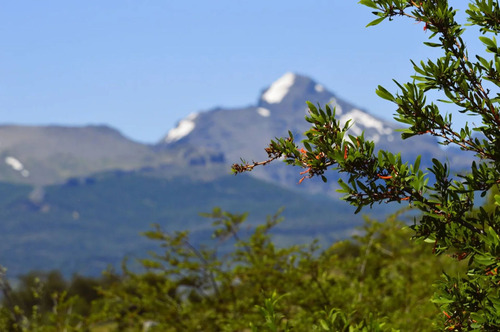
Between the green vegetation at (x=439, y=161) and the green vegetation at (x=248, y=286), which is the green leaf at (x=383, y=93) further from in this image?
the green vegetation at (x=248, y=286)

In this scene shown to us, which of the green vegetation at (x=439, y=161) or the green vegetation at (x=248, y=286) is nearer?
the green vegetation at (x=439, y=161)

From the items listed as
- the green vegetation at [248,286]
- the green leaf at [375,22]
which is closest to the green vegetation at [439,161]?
the green leaf at [375,22]

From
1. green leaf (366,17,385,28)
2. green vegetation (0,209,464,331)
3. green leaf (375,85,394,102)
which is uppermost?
green leaf (366,17,385,28)

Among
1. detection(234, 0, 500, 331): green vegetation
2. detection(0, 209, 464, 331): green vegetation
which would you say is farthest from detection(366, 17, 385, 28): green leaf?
detection(0, 209, 464, 331): green vegetation

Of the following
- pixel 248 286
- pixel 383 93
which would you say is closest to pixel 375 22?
pixel 383 93

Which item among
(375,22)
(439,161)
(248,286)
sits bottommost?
(248,286)

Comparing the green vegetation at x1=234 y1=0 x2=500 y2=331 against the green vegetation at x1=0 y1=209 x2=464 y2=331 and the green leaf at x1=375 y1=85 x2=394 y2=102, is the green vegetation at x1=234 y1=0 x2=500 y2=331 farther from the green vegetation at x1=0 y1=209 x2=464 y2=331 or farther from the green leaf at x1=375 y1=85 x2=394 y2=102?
the green vegetation at x1=0 y1=209 x2=464 y2=331

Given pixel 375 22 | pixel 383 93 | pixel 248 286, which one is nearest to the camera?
pixel 383 93

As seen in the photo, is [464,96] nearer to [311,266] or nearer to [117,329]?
[311,266]

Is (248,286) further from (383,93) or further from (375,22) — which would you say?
(383,93)

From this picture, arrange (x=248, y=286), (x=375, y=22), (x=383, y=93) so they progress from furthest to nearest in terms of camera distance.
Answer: (x=248, y=286) < (x=375, y=22) < (x=383, y=93)

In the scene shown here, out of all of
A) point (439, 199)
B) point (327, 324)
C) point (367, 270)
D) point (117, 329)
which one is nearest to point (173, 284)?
point (117, 329)

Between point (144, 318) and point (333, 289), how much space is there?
4640 mm

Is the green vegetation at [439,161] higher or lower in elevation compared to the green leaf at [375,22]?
lower
